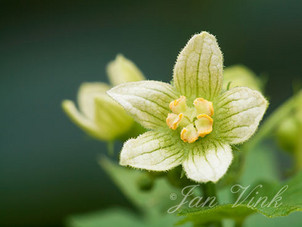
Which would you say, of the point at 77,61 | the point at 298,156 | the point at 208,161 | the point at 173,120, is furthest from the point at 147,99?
the point at 77,61

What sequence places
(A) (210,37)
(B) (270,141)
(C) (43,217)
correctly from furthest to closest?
1. (C) (43,217)
2. (B) (270,141)
3. (A) (210,37)

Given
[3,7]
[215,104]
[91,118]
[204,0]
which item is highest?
[3,7]

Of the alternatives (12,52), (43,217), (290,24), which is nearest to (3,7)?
(12,52)

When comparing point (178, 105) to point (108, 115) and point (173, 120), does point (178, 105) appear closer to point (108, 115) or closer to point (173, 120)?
point (173, 120)

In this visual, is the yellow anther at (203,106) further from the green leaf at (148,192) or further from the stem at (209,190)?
the green leaf at (148,192)

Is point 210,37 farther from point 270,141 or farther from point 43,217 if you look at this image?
point 43,217

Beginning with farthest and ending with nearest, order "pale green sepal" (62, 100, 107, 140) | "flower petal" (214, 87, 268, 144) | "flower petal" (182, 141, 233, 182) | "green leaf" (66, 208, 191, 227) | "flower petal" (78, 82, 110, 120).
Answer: "green leaf" (66, 208, 191, 227) < "flower petal" (78, 82, 110, 120) < "pale green sepal" (62, 100, 107, 140) < "flower petal" (214, 87, 268, 144) < "flower petal" (182, 141, 233, 182)

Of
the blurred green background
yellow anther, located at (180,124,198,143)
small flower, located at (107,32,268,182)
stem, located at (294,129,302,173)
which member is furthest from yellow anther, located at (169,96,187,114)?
the blurred green background

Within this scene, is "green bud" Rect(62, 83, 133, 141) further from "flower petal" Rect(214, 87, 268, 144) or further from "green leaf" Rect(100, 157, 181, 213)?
"flower petal" Rect(214, 87, 268, 144)
